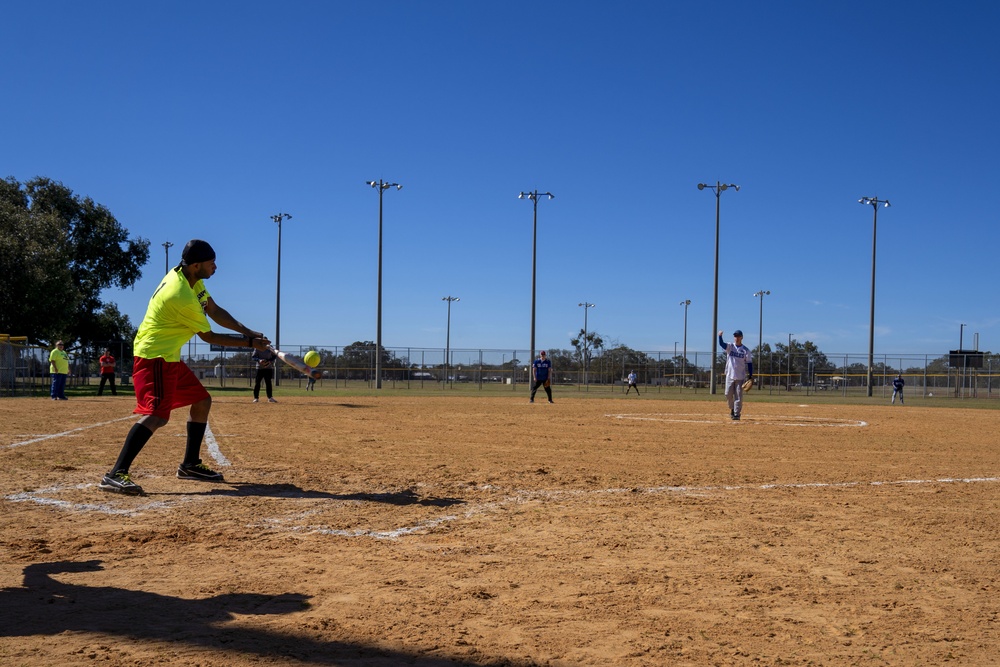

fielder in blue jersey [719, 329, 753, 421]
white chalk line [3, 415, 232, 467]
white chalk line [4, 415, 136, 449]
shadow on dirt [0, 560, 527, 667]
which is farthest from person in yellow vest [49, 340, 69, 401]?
shadow on dirt [0, 560, 527, 667]

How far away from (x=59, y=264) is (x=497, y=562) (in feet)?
136

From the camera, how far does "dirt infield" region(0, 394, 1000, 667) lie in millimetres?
3221

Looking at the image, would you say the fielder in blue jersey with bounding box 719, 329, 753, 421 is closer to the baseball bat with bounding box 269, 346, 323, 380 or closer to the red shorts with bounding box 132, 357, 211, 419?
the baseball bat with bounding box 269, 346, 323, 380

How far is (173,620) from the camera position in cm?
345

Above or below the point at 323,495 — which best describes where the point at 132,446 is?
above

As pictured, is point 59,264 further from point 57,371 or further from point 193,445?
point 193,445

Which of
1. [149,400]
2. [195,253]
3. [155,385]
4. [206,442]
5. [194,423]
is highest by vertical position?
[195,253]

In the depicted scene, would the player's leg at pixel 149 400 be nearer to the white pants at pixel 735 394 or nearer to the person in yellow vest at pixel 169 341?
the person in yellow vest at pixel 169 341

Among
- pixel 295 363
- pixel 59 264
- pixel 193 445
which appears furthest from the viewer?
pixel 59 264

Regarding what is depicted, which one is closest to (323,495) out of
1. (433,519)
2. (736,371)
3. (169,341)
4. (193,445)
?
(433,519)

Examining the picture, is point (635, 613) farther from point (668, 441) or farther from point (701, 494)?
point (668, 441)

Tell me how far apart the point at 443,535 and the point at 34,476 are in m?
4.29

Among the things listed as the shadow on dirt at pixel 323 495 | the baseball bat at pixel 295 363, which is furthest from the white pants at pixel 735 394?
the baseball bat at pixel 295 363

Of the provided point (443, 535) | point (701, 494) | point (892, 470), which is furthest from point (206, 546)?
point (892, 470)
